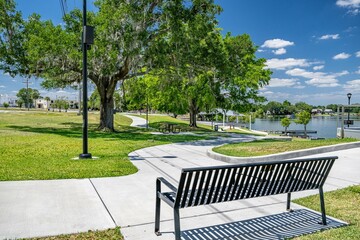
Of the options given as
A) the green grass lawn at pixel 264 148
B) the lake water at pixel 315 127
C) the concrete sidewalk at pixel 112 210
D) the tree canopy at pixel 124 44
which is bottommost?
the lake water at pixel 315 127

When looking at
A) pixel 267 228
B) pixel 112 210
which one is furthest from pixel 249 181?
pixel 112 210

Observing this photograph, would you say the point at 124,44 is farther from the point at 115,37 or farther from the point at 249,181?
the point at 249,181

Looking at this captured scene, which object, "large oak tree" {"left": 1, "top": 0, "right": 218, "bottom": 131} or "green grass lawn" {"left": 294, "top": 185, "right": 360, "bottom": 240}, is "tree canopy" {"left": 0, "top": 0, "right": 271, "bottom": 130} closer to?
"large oak tree" {"left": 1, "top": 0, "right": 218, "bottom": 131}

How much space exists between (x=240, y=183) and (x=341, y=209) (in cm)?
211

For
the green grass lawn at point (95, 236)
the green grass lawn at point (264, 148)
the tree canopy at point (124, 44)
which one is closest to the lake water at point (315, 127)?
the green grass lawn at point (264, 148)

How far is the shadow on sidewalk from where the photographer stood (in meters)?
3.81

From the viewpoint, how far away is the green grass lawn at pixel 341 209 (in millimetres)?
3727

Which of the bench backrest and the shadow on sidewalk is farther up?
the bench backrest

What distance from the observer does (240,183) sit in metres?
3.92

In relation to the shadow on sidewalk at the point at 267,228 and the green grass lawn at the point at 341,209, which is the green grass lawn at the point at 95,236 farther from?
the green grass lawn at the point at 341,209

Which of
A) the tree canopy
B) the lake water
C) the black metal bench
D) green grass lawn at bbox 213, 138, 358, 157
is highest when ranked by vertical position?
the tree canopy

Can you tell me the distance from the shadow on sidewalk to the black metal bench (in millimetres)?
243

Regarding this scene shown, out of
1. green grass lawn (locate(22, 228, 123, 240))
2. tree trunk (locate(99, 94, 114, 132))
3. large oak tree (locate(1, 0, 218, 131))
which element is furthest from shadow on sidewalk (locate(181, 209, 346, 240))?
tree trunk (locate(99, 94, 114, 132))

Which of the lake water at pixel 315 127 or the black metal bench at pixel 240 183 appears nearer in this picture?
the black metal bench at pixel 240 183
